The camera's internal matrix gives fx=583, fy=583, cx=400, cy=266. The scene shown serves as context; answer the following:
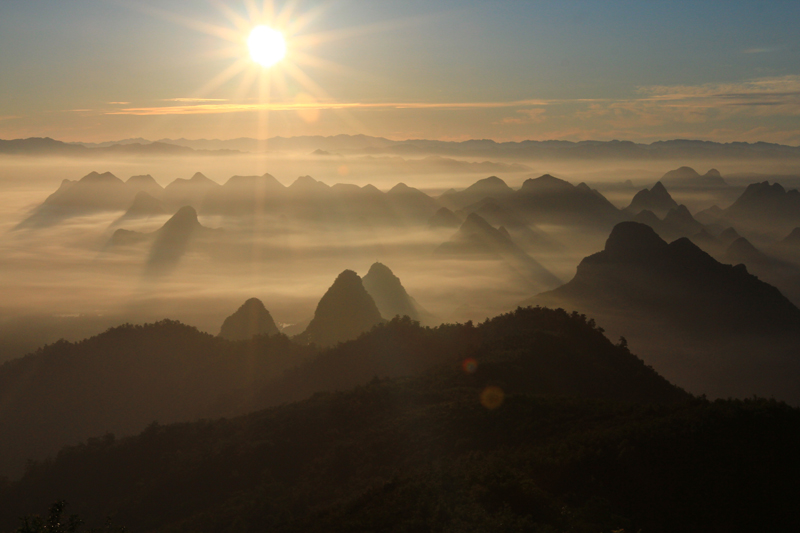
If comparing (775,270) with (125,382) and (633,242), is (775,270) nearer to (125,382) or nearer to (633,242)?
(633,242)

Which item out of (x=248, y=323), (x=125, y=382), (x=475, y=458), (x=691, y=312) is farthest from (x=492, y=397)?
(x=691, y=312)

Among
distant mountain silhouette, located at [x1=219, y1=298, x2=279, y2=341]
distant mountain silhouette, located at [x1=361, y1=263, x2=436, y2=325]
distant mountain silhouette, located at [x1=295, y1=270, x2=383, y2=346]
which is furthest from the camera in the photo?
distant mountain silhouette, located at [x1=361, y1=263, x2=436, y2=325]

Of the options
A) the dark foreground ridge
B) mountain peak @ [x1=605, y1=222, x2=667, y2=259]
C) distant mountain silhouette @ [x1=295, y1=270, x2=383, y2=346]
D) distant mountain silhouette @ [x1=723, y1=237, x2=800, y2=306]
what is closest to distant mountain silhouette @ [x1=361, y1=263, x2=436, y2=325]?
distant mountain silhouette @ [x1=295, y1=270, x2=383, y2=346]

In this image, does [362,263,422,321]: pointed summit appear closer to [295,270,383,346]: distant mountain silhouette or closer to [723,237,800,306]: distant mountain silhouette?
[295,270,383,346]: distant mountain silhouette

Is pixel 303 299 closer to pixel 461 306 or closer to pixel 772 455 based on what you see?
pixel 461 306

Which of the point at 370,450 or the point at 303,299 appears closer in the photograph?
the point at 370,450

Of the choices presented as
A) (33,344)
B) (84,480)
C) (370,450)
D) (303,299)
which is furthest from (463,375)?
(303,299)
